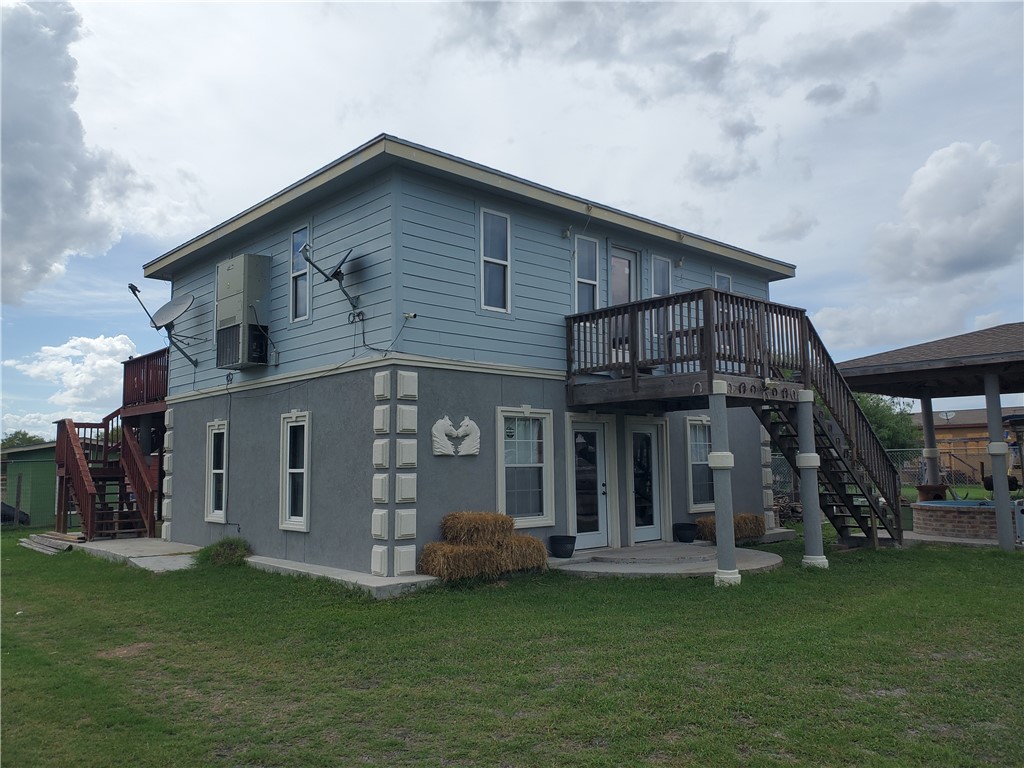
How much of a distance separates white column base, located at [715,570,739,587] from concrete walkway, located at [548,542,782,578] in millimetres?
592

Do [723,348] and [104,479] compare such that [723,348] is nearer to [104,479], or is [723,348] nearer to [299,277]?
[299,277]

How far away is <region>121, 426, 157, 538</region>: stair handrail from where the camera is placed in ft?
50.4

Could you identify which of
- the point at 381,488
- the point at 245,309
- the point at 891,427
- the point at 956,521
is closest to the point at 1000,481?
the point at 956,521

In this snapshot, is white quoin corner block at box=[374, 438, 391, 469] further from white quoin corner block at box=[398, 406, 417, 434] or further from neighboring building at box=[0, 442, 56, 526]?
neighboring building at box=[0, 442, 56, 526]

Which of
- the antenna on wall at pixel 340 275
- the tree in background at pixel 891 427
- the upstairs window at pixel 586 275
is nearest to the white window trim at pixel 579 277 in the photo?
the upstairs window at pixel 586 275

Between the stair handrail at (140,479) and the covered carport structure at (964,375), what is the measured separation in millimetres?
13906

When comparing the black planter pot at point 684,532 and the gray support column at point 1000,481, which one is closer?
the gray support column at point 1000,481

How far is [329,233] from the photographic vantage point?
11.1m

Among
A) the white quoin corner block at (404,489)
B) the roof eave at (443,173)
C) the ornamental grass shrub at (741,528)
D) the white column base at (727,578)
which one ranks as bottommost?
the white column base at (727,578)

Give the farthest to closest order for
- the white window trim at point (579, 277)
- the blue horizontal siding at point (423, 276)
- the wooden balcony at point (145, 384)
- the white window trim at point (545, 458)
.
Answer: the wooden balcony at point (145, 384), the white window trim at point (579, 277), the white window trim at point (545, 458), the blue horizontal siding at point (423, 276)

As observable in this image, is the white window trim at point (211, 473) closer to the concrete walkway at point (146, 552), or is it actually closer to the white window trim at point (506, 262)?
the concrete walkway at point (146, 552)

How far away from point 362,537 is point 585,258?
18.5 feet

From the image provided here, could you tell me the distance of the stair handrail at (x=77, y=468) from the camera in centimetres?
1469

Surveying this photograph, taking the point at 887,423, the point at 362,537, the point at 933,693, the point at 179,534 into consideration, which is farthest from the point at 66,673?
the point at 887,423
